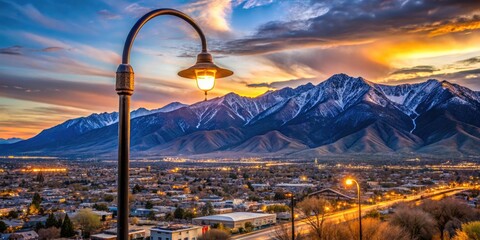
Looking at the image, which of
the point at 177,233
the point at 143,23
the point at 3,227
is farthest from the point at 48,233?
the point at 143,23

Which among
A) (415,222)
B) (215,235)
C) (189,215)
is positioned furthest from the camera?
(189,215)

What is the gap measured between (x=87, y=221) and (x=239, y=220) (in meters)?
13.2

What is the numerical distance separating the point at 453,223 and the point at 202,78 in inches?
1479

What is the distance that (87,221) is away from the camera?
47000 millimetres

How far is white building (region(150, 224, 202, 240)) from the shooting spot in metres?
38.8

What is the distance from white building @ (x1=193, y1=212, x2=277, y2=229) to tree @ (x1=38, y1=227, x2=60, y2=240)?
11935 millimetres

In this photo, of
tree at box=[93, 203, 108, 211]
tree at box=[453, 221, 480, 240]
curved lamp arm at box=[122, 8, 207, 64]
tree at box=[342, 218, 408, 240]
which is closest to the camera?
curved lamp arm at box=[122, 8, 207, 64]

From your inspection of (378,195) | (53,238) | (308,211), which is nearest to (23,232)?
(53,238)

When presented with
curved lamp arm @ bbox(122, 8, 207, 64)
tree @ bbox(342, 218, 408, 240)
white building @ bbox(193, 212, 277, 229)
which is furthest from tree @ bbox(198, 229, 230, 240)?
curved lamp arm @ bbox(122, 8, 207, 64)

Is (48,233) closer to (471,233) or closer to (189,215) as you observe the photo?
(189,215)

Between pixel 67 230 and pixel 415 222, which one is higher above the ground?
pixel 415 222

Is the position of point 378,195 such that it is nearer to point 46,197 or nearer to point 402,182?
point 402,182

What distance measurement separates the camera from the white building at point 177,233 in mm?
38781

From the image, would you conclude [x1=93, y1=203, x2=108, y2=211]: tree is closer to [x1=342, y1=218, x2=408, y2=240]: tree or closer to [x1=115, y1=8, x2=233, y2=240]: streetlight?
[x1=342, y1=218, x2=408, y2=240]: tree
